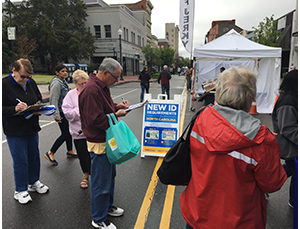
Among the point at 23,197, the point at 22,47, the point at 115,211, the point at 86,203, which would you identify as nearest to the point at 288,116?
the point at 115,211

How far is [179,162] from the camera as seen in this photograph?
168 cm

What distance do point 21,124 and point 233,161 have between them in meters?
2.81

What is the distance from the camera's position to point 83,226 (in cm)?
271

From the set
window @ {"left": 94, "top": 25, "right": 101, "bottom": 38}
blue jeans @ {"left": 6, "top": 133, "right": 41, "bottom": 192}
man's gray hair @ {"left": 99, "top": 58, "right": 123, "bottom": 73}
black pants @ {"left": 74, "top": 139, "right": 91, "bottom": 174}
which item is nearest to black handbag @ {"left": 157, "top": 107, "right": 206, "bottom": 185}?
man's gray hair @ {"left": 99, "top": 58, "right": 123, "bottom": 73}

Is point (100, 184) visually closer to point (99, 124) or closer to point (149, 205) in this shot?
point (99, 124)

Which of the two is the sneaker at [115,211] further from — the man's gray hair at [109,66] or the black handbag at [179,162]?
the man's gray hair at [109,66]

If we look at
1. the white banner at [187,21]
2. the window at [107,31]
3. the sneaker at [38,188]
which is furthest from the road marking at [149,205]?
the window at [107,31]

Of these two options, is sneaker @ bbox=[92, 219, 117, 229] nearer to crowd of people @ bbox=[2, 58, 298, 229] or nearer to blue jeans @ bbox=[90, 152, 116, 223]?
blue jeans @ bbox=[90, 152, 116, 223]

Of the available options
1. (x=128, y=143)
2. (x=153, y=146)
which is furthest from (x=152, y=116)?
(x=128, y=143)

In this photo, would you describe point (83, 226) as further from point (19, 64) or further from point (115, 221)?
point (19, 64)

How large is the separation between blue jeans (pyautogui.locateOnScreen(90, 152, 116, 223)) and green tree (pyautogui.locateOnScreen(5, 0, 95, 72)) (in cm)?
3490

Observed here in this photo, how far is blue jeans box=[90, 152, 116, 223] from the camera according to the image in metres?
2.47

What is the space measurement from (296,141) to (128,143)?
1.84m

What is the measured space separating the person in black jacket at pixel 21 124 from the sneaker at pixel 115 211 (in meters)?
1.28
